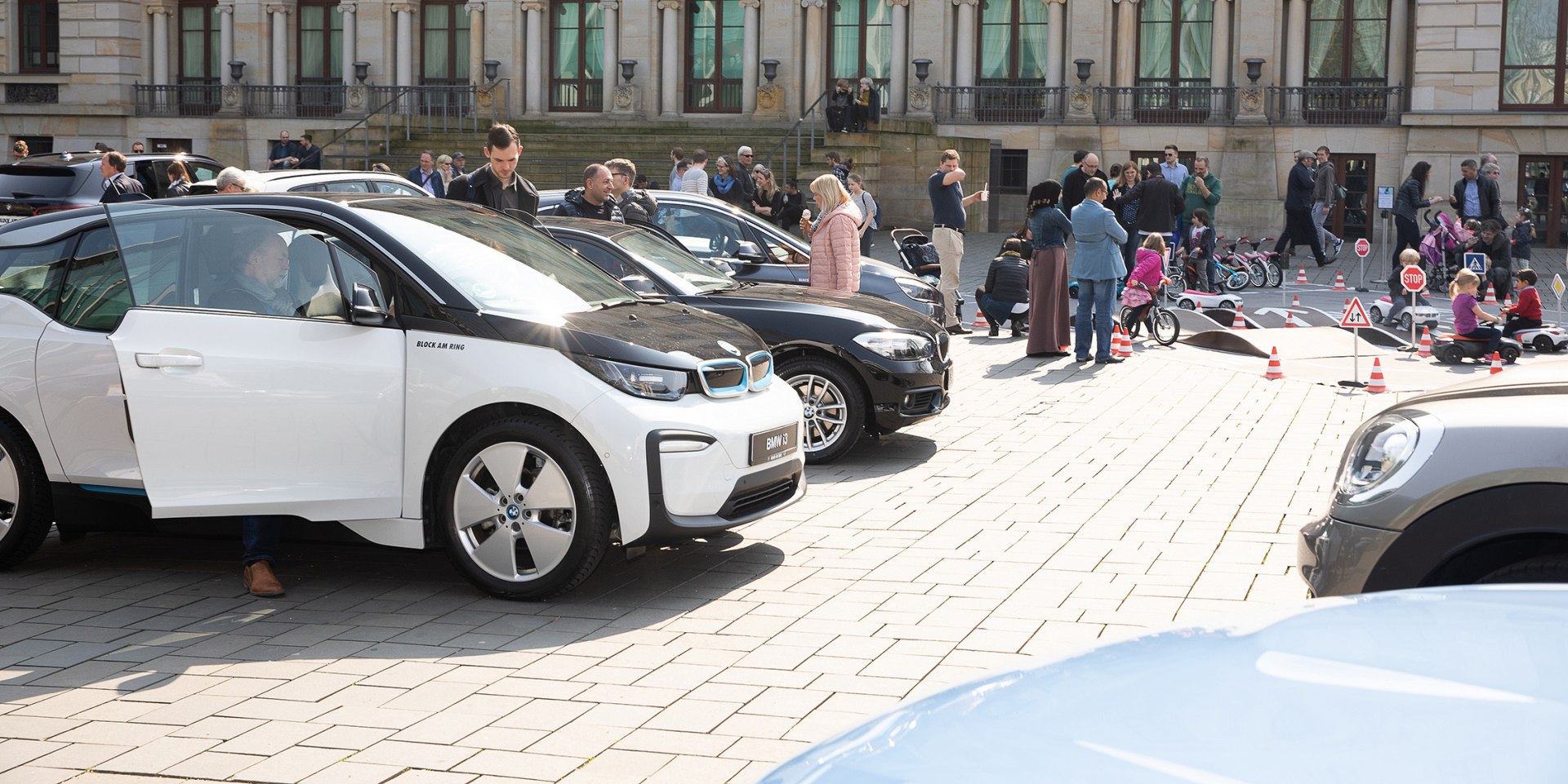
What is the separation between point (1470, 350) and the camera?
15352 mm

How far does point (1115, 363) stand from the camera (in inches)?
594

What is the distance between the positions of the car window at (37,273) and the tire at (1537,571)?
5.76m

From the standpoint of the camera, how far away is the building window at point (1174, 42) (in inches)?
1411

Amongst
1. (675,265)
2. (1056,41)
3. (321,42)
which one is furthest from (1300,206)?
(321,42)

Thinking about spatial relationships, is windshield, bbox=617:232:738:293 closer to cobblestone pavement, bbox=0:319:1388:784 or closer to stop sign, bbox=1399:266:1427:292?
cobblestone pavement, bbox=0:319:1388:784

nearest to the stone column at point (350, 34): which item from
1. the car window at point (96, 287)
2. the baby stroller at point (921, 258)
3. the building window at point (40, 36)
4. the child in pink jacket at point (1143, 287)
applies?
the building window at point (40, 36)

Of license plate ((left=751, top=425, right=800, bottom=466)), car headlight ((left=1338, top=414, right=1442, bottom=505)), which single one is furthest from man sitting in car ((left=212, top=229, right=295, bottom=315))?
car headlight ((left=1338, top=414, right=1442, bottom=505))

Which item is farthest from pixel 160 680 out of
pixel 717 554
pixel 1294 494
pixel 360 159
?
pixel 360 159

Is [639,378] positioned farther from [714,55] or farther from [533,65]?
[533,65]

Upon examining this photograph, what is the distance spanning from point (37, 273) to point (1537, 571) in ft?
19.8

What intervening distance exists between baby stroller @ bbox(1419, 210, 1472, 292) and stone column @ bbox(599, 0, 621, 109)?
20460 millimetres

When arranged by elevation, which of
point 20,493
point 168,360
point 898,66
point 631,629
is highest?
point 898,66

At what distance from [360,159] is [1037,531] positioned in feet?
100

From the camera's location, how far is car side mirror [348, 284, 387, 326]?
645 cm
